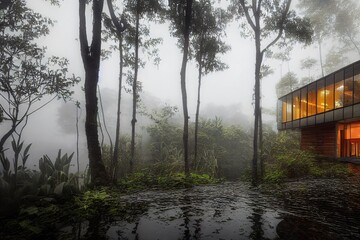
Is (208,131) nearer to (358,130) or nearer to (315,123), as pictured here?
(315,123)

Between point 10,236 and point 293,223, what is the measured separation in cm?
513

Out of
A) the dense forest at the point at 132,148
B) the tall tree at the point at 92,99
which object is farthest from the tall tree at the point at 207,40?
the tall tree at the point at 92,99

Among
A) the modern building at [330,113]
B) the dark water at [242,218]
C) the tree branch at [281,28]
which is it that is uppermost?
the tree branch at [281,28]

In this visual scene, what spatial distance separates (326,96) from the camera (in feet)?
60.6

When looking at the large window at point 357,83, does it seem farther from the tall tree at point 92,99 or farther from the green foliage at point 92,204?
the green foliage at point 92,204

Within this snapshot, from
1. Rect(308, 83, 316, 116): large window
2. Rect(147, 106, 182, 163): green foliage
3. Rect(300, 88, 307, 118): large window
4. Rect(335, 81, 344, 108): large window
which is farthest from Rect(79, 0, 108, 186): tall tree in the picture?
Rect(300, 88, 307, 118): large window

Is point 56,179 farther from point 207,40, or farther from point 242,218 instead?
point 207,40

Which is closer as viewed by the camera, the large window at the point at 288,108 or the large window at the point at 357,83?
the large window at the point at 357,83

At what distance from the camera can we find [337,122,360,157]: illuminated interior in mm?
19344

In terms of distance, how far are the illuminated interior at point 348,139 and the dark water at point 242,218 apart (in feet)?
47.9

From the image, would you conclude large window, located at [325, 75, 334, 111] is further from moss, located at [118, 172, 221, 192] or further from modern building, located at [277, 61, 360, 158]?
moss, located at [118, 172, 221, 192]

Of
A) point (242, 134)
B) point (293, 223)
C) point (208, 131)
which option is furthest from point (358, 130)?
point (293, 223)

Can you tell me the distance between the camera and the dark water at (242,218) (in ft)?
13.1

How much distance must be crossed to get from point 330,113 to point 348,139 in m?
4.14
